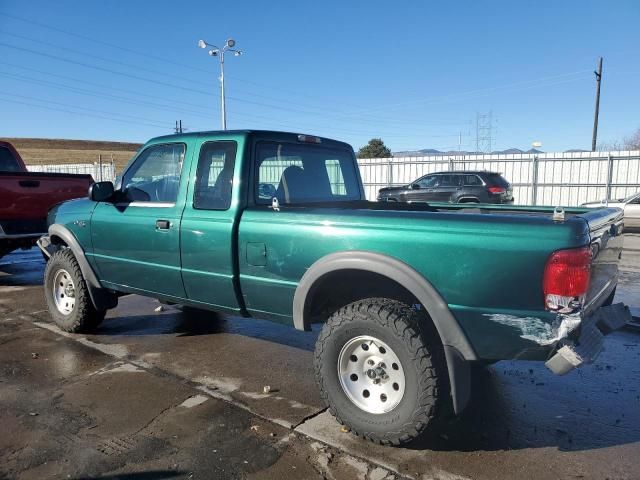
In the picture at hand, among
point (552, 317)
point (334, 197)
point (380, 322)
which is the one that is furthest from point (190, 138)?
point (552, 317)

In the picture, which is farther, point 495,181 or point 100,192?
point 495,181

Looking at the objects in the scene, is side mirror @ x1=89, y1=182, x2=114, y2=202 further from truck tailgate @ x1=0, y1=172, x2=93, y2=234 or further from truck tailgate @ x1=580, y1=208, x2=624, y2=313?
truck tailgate @ x1=580, y1=208, x2=624, y2=313

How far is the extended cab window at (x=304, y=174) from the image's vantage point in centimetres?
408

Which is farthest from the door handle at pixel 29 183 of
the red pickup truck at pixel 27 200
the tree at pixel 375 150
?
the tree at pixel 375 150

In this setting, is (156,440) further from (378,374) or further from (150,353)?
(150,353)

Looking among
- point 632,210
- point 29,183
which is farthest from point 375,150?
point 29,183

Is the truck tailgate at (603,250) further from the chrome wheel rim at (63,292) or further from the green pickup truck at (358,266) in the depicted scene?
the chrome wheel rim at (63,292)

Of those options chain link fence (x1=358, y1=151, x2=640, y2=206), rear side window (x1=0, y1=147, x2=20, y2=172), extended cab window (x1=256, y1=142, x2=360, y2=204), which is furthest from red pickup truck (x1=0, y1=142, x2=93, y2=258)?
chain link fence (x1=358, y1=151, x2=640, y2=206)

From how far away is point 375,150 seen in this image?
50219mm

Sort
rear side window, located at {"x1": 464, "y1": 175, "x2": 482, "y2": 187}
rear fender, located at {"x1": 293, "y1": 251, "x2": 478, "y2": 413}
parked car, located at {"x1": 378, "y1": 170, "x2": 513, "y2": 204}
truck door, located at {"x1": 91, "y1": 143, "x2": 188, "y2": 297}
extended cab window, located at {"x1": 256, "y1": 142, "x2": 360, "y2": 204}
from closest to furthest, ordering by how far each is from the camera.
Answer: rear fender, located at {"x1": 293, "y1": 251, "x2": 478, "y2": 413} < extended cab window, located at {"x1": 256, "y1": 142, "x2": 360, "y2": 204} < truck door, located at {"x1": 91, "y1": 143, "x2": 188, "y2": 297} < parked car, located at {"x1": 378, "y1": 170, "x2": 513, "y2": 204} < rear side window, located at {"x1": 464, "y1": 175, "x2": 482, "y2": 187}

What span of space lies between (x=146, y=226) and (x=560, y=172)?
19.2 m

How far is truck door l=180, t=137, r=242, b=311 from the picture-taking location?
381 centimetres

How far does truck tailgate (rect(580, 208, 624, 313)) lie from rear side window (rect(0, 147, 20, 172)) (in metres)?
8.75

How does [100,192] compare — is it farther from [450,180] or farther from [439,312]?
[450,180]
